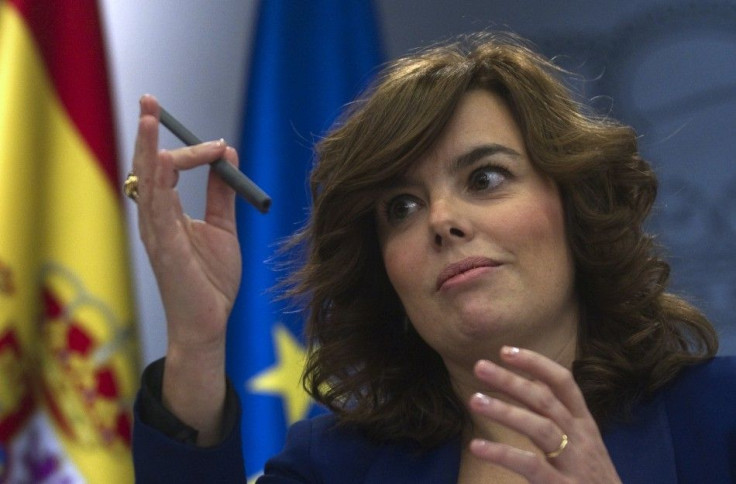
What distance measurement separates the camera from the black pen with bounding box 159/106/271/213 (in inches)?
36.1

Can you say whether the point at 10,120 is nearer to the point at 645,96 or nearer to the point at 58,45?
the point at 58,45

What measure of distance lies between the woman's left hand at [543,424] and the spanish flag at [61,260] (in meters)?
1.05

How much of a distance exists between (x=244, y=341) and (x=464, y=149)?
948mm

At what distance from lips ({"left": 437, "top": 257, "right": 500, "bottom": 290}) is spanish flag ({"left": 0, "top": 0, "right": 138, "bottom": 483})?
80 centimetres

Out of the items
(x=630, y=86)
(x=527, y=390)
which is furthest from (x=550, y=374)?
(x=630, y=86)

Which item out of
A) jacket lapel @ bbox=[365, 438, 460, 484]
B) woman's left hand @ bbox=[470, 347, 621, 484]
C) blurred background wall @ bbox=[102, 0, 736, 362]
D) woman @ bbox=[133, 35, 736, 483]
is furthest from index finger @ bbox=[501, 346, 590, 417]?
blurred background wall @ bbox=[102, 0, 736, 362]

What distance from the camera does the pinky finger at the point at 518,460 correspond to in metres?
0.76

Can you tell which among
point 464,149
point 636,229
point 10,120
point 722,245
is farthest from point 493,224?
point 722,245

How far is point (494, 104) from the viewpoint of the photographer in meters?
1.19

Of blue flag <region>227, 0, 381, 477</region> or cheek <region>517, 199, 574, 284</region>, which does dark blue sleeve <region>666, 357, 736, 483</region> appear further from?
blue flag <region>227, 0, 381, 477</region>

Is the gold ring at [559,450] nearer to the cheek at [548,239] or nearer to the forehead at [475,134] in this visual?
the cheek at [548,239]

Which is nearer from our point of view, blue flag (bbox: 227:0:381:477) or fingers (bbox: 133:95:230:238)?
fingers (bbox: 133:95:230:238)

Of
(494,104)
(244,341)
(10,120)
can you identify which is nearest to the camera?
(494,104)

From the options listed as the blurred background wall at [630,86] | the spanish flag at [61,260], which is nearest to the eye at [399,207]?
the spanish flag at [61,260]
